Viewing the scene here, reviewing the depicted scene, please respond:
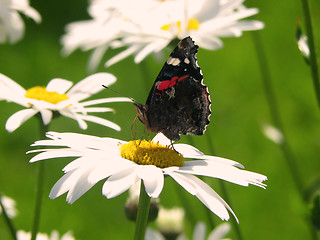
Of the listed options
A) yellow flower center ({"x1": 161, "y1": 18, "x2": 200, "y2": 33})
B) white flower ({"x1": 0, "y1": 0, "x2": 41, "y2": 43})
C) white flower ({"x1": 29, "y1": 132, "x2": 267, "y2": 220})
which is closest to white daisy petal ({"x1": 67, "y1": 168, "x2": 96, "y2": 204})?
white flower ({"x1": 29, "y1": 132, "x2": 267, "y2": 220})

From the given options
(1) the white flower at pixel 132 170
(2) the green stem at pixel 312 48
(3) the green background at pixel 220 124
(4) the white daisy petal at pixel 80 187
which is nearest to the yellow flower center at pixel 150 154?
(1) the white flower at pixel 132 170

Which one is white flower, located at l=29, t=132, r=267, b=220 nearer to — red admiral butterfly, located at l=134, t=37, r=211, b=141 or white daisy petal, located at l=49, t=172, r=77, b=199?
white daisy petal, located at l=49, t=172, r=77, b=199

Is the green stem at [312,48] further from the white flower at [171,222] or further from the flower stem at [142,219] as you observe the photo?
the white flower at [171,222]

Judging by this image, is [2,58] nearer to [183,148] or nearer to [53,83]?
[53,83]

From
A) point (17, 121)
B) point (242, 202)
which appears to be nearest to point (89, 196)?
point (242, 202)

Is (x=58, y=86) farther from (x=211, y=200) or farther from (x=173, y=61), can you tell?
(x=211, y=200)
